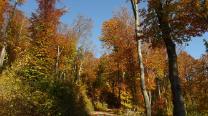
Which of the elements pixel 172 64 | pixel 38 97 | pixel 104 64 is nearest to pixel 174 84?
pixel 172 64

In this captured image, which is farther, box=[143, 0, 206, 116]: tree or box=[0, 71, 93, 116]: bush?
box=[143, 0, 206, 116]: tree

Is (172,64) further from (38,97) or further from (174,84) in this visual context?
(38,97)

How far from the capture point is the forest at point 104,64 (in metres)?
15.0

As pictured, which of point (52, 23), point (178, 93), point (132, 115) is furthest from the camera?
point (52, 23)

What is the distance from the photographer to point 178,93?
14805 millimetres

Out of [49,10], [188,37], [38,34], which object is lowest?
[188,37]

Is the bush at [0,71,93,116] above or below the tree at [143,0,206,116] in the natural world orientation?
below

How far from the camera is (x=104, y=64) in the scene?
5347 centimetres

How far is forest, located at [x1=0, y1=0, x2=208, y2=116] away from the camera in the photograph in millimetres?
15039

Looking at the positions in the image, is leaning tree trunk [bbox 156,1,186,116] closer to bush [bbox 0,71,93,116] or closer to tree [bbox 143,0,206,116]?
tree [bbox 143,0,206,116]

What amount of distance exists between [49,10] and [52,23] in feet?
5.52

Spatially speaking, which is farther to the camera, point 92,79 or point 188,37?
point 92,79

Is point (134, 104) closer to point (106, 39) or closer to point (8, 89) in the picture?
point (106, 39)

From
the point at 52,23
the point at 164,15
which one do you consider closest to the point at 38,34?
the point at 52,23
